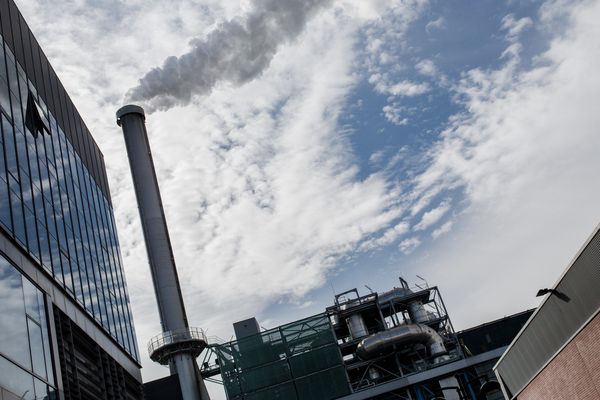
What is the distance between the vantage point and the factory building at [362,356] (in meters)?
51.7

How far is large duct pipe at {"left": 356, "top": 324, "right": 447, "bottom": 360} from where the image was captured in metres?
51.9

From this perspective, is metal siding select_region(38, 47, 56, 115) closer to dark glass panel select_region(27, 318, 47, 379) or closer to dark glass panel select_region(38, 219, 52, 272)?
dark glass panel select_region(38, 219, 52, 272)

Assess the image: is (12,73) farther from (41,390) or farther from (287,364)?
(287,364)

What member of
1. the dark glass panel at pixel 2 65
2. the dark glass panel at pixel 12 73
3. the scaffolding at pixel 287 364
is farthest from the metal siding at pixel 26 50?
the scaffolding at pixel 287 364

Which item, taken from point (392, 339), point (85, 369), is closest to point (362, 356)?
point (392, 339)

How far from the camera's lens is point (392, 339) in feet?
170

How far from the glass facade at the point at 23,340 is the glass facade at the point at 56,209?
193 cm

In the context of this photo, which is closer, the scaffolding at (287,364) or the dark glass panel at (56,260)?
the dark glass panel at (56,260)

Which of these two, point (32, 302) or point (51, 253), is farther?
point (51, 253)

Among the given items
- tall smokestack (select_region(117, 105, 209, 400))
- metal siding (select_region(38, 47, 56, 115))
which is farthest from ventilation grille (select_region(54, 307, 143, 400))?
tall smokestack (select_region(117, 105, 209, 400))

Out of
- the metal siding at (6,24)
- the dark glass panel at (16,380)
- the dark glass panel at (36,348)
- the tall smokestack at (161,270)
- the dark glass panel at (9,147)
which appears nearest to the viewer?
the dark glass panel at (16,380)

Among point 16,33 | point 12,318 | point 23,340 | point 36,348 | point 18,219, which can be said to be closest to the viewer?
point 12,318

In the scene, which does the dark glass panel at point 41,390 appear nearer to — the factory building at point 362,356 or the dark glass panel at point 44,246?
the dark glass panel at point 44,246

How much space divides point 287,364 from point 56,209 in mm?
28535
